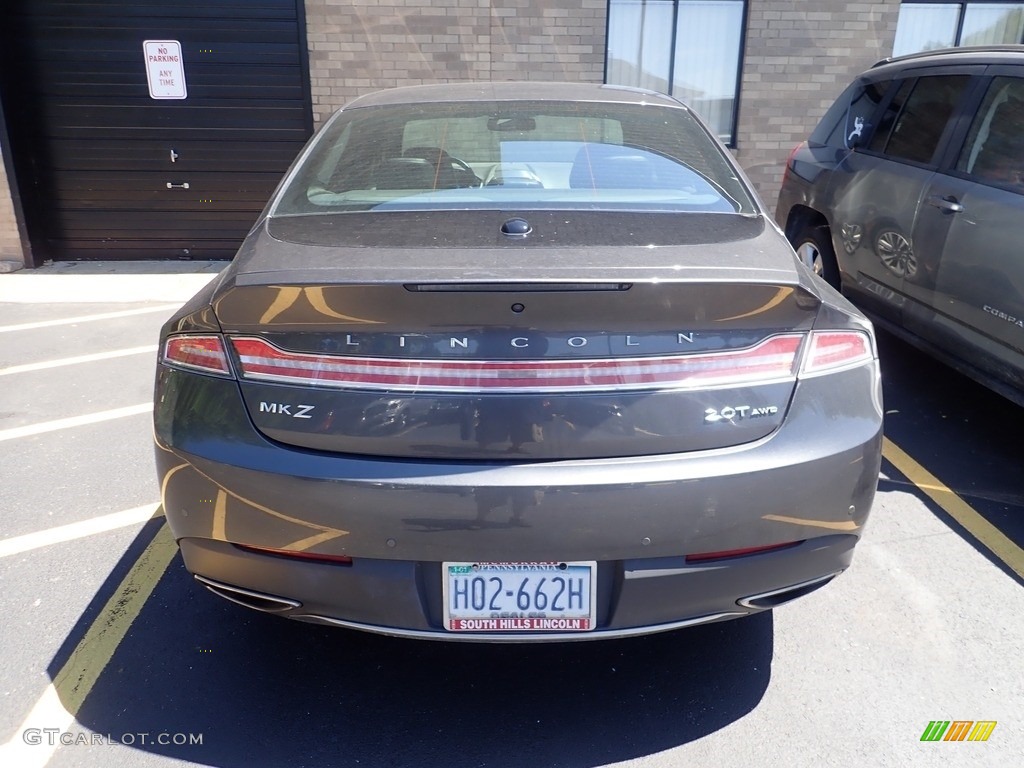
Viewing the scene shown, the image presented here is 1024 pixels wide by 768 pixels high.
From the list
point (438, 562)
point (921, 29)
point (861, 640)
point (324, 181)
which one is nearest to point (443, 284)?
point (438, 562)

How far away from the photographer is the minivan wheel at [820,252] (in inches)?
212

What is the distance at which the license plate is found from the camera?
2.06 metres

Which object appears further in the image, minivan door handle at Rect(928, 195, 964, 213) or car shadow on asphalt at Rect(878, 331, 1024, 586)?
minivan door handle at Rect(928, 195, 964, 213)

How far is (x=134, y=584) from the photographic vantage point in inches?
121

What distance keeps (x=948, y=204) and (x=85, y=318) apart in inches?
243

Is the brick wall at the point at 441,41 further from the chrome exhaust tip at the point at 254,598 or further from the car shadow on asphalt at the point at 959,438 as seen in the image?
the chrome exhaust tip at the point at 254,598

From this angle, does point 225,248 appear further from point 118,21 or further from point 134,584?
point 134,584

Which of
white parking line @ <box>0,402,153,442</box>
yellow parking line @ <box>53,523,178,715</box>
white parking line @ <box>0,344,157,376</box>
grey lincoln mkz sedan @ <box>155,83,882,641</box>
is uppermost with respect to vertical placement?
grey lincoln mkz sedan @ <box>155,83,882,641</box>

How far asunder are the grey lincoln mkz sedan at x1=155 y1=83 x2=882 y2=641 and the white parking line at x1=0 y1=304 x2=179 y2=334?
5.07m

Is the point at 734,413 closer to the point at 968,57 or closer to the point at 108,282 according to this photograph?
the point at 968,57

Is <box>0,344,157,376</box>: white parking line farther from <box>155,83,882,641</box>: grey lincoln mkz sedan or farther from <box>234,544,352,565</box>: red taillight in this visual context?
<box>234,544,352,565</box>: red taillight

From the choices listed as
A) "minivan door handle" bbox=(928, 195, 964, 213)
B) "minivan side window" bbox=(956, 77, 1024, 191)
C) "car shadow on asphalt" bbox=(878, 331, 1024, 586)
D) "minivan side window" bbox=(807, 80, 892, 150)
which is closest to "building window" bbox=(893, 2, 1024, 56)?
"minivan side window" bbox=(807, 80, 892, 150)

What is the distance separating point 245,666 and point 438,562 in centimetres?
98

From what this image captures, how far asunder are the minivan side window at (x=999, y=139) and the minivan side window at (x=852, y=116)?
1.06 m
